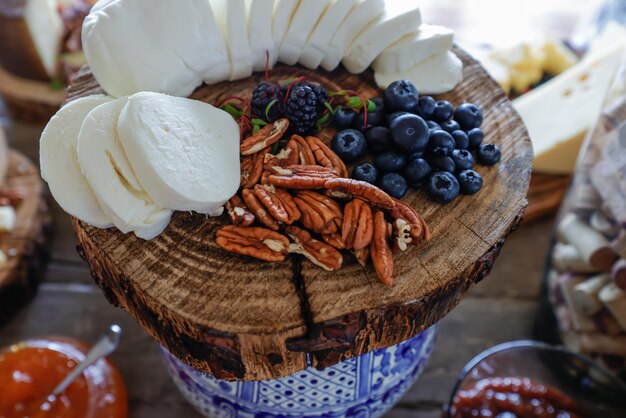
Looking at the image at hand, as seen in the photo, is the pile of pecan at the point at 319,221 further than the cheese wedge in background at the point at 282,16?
No

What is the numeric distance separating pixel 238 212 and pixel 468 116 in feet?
1.47

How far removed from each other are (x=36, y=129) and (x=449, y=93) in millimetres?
1460

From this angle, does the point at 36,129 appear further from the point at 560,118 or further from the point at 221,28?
the point at 560,118

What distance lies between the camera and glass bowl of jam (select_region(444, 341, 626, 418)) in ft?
4.16

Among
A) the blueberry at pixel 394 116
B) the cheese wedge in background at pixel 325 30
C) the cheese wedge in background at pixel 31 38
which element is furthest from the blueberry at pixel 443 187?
the cheese wedge in background at pixel 31 38

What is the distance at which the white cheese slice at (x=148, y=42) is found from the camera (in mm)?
Result: 995

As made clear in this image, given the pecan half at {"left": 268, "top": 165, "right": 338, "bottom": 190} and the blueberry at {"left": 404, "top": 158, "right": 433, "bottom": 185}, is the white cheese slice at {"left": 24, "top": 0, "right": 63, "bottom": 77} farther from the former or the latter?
the blueberry at {"left": 404, "top": 158, "right": 433, "bottom": 185}

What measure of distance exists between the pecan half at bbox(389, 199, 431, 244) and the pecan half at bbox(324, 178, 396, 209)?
0.5 inches

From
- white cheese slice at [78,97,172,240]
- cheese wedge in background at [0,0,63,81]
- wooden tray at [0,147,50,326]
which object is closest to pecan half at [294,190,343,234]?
white cheese slice at [78,97,172,240]

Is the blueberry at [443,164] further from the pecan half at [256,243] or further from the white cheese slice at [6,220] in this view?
the white cheese slice at [6,220]

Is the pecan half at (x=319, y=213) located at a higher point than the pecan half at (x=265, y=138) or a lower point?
lower

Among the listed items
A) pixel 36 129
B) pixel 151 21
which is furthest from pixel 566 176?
pixel 36 129

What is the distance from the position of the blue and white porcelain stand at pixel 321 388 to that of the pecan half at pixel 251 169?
338mm

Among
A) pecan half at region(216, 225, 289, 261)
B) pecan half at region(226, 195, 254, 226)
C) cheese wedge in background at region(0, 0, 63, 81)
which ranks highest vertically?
pecan half at region(226, 195, 254, 226)
